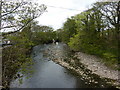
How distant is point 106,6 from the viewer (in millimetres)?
7195

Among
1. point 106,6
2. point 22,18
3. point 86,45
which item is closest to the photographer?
point 22,18

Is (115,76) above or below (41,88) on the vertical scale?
above

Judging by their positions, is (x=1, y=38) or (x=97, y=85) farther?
(x=97, y=85)

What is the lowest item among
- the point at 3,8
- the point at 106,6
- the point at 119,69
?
the point at 119,69

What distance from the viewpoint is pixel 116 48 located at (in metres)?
3.00

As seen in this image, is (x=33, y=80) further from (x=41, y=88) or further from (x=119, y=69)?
(x=119, y=69)

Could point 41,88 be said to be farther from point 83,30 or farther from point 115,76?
point 83,30

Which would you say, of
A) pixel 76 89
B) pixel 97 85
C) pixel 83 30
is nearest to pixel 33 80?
pixel 76 89

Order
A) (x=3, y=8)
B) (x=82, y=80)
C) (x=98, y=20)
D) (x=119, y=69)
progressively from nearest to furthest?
(x=3, y=8) < (x=82, y=80) < (x=119, y=69) < (x=98, y=20)

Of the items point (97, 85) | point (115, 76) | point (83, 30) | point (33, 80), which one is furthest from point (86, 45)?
point (33, 80)

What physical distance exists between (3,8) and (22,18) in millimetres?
531

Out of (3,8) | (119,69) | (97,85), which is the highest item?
(3,8)

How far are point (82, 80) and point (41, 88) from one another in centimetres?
216

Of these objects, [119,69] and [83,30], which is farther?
[83,30]
